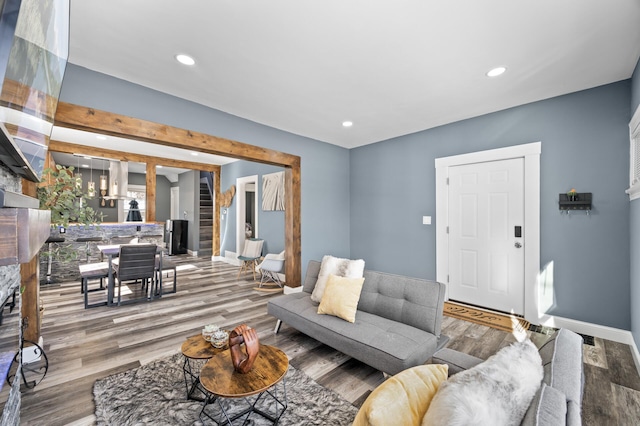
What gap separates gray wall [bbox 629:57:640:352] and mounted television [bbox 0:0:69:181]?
12.5 feet

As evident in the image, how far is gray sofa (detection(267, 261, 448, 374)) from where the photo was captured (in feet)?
6.52

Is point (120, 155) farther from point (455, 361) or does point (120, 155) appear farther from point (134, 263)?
point (455, 361)

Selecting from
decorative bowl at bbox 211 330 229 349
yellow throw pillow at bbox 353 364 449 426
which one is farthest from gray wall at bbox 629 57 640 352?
decorative bowl at bbox 211 330 229 349

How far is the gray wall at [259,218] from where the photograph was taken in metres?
5.86

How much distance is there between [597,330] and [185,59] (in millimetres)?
4930

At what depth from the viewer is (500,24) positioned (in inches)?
78.7

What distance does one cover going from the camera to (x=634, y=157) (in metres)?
2.59

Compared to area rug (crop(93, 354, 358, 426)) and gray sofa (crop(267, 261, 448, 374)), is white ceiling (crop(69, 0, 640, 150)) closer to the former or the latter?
gray sofa (crop(267, 261, 448, 374))

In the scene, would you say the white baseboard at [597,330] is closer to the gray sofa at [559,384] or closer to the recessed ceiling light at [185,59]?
the gray sofa at [559,384]

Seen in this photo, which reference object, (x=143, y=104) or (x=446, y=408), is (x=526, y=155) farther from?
(x=143, y=104)

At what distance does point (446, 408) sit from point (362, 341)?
143cm

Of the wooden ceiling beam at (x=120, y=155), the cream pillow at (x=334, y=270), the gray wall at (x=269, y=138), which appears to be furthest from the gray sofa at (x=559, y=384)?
the wooden ceiling beam at (x=120, y=155)

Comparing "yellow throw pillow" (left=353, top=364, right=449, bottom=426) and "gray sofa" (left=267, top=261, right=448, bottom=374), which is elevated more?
"yellow throw pillow" (left=353, top=364, right=449, bottom=426)

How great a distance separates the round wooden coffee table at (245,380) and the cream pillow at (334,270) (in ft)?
3.32
